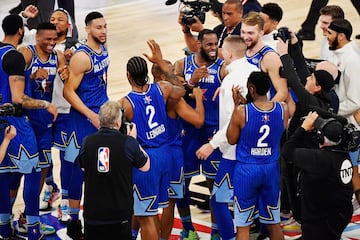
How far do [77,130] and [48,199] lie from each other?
4.10 ft

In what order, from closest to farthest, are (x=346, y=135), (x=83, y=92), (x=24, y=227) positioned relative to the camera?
(x=346, y=135) → (x=83, y=92) → (x=24, y=227)

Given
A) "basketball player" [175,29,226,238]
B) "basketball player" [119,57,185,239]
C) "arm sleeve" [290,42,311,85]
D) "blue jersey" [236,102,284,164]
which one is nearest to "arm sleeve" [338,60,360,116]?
"arm sleeve" [290,42,311,85]

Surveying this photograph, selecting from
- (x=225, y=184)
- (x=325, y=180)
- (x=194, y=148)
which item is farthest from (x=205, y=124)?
(x=325, y=180)

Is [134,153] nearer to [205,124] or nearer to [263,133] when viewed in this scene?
[263,133]

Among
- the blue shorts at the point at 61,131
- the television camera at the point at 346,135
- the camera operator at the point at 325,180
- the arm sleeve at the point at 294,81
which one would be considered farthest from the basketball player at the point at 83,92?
the television camera at the point at 346,135

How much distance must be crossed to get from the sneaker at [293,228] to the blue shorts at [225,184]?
3.66 ft

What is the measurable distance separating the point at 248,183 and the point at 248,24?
71.6 inches

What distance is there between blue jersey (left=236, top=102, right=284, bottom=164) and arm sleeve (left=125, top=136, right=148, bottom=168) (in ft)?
3.60

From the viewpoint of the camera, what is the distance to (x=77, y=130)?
360 inches

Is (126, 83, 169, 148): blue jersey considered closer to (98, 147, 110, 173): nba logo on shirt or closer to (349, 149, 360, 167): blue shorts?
(98, 147, 110, 173): nba logo on shirt

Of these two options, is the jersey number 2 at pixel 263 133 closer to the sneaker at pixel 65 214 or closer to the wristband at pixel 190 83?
the wristband at pixel 190 83

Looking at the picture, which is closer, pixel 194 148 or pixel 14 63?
pixel 14 63

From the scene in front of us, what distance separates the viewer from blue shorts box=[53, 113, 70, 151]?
30.7 ft

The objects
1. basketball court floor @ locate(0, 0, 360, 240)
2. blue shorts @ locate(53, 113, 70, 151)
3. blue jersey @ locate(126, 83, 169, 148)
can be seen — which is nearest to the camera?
blue jersey @ locate(126, 83, 169, 148)
